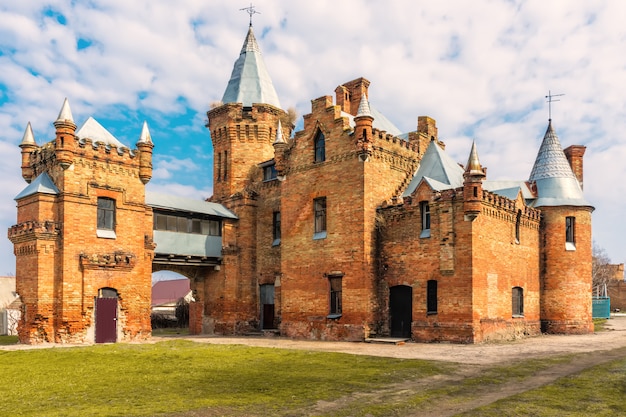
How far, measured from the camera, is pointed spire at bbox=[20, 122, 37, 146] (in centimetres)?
2747

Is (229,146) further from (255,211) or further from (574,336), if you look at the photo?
(574,336)

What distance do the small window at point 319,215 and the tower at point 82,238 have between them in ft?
27.0

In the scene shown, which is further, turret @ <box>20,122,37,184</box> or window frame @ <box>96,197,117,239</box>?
turret @ <box>20,122,37,184</box>

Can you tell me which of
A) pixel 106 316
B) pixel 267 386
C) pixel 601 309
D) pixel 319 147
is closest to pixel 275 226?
pixel 319 147

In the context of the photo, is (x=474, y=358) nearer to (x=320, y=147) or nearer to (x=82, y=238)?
(x=320, y=147)

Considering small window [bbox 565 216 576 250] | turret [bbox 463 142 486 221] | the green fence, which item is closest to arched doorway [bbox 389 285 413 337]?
turret [bbox 463 142 486 221]

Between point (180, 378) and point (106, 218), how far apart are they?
14.5m

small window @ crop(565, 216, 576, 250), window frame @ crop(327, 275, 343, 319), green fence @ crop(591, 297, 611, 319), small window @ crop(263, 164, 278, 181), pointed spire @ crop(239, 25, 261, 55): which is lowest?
green fence @ crop(591, 297, 611, 319)

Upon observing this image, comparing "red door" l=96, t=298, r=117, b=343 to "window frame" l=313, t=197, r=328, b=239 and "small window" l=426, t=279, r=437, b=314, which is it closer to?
"window frame" l=313, t=197, r=328, b=239

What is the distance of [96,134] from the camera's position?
27438 mm

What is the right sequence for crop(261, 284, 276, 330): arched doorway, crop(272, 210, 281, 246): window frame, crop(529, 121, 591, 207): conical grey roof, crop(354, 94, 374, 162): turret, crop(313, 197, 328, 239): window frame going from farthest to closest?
crop(272, 210, 281, 246): window frame, crop(261, 284, 276, 330): arched doorway, crop(529, 121, 591, 207): conical grey roof, crop(313, 197, 328, 239): window frame, crop(354, 94, 374, 162): turret

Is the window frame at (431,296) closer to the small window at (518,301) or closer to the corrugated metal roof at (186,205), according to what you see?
the small window at (518,301)

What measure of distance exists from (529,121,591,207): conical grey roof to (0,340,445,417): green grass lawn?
16.7 m

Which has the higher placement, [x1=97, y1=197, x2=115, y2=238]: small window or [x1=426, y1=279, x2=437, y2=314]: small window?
[x1=97, y1=197, x2=115, y2=238]: small window
